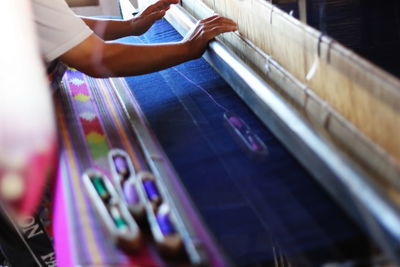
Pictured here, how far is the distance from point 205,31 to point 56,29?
403mm

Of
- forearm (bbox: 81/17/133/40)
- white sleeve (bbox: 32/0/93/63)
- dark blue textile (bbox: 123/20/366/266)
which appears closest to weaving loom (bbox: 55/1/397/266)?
dark blue textile (bbox: 123/20/366/266)

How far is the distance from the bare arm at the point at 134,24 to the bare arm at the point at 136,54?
53 centimetres

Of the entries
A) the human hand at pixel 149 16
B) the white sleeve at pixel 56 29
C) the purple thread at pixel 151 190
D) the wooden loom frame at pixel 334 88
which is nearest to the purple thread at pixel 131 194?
the purple thread at pixel 151 190

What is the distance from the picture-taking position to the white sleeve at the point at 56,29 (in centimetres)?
144

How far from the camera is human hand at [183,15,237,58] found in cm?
156

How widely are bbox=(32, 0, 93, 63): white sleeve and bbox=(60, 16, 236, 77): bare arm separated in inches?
1.0

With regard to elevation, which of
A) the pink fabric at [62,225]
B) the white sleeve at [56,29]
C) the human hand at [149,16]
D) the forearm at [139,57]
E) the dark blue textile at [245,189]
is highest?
the white sleeve at [56,29]

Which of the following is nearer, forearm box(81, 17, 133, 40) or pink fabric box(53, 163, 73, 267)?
pink fabric box(53, 163, 73, 267)

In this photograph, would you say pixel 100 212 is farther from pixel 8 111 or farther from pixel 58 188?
pixel 8 111

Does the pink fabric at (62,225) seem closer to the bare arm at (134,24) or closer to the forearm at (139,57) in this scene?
the forearm at (139,57)

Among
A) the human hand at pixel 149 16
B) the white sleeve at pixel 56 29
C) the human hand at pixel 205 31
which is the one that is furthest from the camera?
the human hand at pixel 149 16

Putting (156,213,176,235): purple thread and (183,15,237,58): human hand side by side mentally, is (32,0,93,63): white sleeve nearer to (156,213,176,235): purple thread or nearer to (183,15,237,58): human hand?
(183,15,237,58): human hand

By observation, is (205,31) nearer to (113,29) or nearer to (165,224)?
(113,29)

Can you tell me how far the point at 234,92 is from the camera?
58.1 inches
